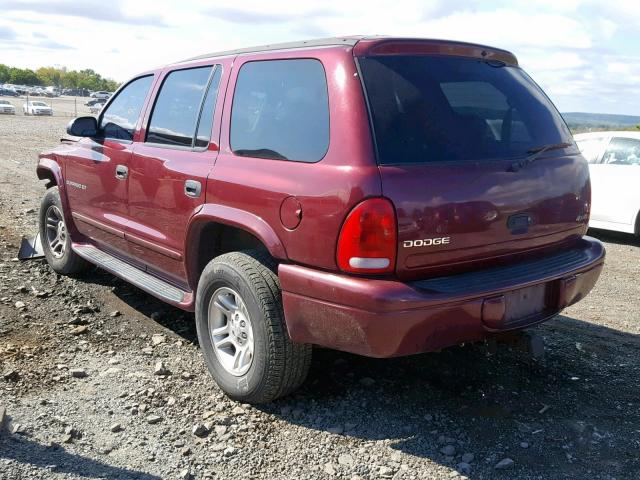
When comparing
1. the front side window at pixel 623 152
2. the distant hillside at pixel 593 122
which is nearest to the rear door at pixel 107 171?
the distant hillside at pixel 593 122

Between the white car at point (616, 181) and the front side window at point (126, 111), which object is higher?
the front side window at point (126, 111)

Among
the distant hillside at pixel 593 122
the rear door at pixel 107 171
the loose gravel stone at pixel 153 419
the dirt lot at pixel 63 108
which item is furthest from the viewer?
the dirt lot at pixel 63 108

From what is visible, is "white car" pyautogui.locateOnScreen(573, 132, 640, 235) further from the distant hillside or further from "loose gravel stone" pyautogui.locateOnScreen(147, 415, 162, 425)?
"loose gravel stone" pyautogui.locateOnScreen(147, 415, 162, 425)

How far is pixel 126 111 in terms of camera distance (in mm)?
4977

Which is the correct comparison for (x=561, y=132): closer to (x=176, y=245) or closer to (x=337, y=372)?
(x=337, y=372)

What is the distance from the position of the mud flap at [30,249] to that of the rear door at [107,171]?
1014 millimetres

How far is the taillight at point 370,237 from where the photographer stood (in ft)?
9.45

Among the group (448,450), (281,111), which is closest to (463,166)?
(281,111)

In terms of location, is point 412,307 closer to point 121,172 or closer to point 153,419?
point 153,419

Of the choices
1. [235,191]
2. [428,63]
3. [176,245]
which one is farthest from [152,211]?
[428,63]

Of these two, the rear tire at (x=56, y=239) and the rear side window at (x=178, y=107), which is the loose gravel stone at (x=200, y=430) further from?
the rear tire at (x=56, y=239)

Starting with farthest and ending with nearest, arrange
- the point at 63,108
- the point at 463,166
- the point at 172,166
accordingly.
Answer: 1. the point at 63,108
2. the point at 172,166
3. the point at 463,166

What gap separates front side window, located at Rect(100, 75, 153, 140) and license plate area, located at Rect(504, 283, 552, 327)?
2952 millimetres

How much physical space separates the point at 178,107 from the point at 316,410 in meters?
2.19
